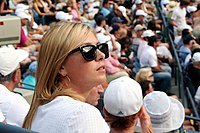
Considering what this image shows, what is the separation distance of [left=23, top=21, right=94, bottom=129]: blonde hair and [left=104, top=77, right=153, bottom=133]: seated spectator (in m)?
0.54

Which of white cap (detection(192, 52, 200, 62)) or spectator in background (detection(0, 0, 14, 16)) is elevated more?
white cap (detection(192, 52, 200, 62))

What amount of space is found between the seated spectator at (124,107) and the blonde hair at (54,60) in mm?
540

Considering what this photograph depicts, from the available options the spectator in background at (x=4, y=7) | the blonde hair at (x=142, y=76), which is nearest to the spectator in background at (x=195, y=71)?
the blonde hair at (x=142, y=76)

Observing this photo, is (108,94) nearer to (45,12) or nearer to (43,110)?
(43,110)

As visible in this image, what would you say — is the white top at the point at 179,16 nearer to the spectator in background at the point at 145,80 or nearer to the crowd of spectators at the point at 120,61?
the crowd of spectators at the point at 120,61

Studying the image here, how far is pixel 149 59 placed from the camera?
8367 mm

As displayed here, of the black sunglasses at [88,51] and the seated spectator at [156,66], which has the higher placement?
the black sunglasses at [88,51]

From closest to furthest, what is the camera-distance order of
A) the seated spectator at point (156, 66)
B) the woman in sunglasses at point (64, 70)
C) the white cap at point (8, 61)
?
the woman in sunglasses at point (64, 70) < the white cap at point (8, 61) < the seated spectator at point (156, 66)

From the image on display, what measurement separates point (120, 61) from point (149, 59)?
87 cm

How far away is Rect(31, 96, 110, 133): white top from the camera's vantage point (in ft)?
5.30

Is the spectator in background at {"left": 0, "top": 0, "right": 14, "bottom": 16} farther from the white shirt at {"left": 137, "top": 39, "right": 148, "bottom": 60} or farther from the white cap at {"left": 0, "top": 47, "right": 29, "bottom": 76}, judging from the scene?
the white cap at {"left": 0, "top": 47, "right": 29, "bottom": 76}

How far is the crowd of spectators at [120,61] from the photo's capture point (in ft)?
6.22

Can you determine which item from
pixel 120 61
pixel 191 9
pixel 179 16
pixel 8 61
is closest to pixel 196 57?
pixel 120 61

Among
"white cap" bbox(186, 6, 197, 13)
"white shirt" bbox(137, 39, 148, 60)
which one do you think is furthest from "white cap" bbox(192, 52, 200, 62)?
"white cap" bbox(186, 6, 197, 13)
